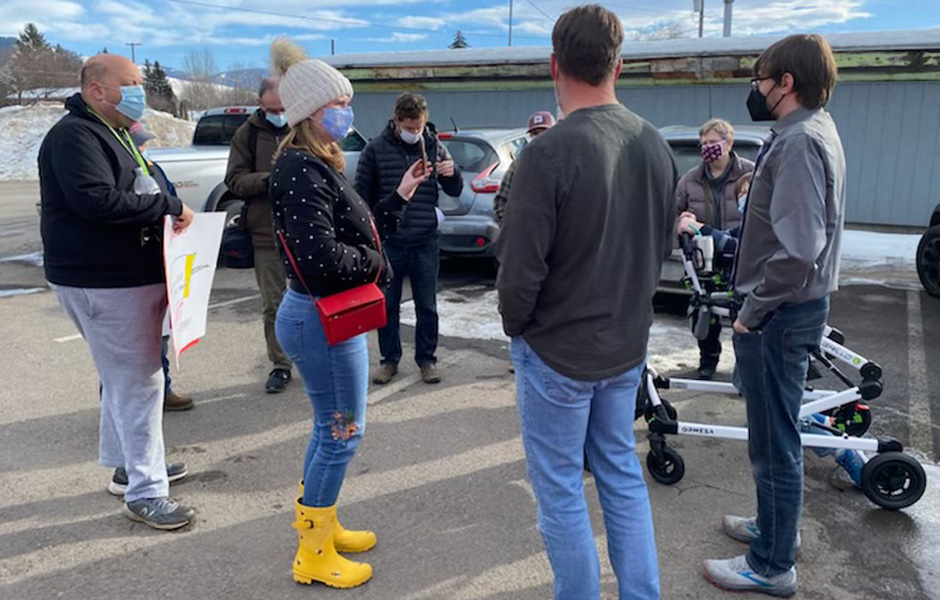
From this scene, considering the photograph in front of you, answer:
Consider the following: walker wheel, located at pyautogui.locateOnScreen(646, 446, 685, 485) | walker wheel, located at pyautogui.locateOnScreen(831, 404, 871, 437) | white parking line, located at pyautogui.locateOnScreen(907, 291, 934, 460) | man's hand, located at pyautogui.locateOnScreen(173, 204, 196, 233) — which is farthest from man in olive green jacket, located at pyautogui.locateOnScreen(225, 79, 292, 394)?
white parking line, located at pyautogui.locateOnScreen(907, 291, 934, 460)

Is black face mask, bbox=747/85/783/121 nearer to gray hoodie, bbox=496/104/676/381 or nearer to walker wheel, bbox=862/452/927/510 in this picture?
gray hoodie, bbox=496/104/676/381

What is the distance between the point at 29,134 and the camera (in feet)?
97.9

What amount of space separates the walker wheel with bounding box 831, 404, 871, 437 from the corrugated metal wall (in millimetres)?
8372

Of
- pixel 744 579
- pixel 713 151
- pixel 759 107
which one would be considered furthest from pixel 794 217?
pixel 713 151

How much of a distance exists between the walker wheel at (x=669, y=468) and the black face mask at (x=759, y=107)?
167cm

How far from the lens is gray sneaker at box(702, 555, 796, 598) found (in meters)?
2.72

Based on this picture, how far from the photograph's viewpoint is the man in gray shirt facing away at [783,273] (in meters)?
2.36

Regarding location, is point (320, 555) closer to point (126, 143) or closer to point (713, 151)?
point (126, 143)

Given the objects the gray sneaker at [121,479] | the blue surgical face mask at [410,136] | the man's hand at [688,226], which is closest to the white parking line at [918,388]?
the man's hand at [688,226]

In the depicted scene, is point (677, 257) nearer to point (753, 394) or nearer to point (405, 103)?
point (405, 103)

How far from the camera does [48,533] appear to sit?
321 centimetres

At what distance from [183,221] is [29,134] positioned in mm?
32127

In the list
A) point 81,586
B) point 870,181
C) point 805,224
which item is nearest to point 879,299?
point 870,181

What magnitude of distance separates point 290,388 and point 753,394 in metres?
3.24
